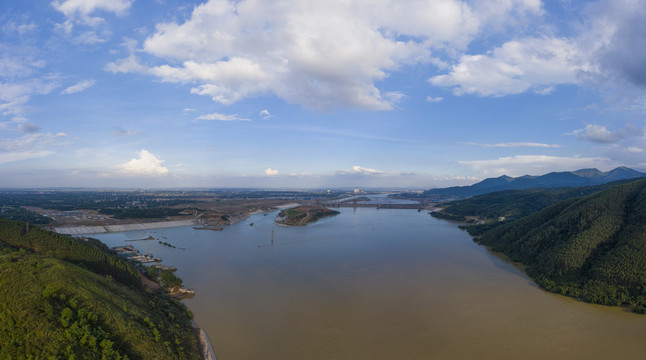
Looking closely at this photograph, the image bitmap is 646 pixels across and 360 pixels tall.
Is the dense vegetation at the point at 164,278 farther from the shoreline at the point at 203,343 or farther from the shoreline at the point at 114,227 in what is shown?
the shoreline at the point at 114,227

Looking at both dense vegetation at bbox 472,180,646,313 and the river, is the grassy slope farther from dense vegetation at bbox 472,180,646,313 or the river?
dense vegetation at bbox 472,180,646,313

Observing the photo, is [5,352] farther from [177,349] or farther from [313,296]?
[313,296]

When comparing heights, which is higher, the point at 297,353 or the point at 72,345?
the point at 72,345

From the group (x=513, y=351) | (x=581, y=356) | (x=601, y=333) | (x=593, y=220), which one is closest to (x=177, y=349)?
(x=513, y=351)

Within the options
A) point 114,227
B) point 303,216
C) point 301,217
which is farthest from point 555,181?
point 114,227

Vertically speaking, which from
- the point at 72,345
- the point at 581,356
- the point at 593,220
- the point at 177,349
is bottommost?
the point at 581,356

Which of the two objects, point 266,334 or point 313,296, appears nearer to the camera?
point 266,334
